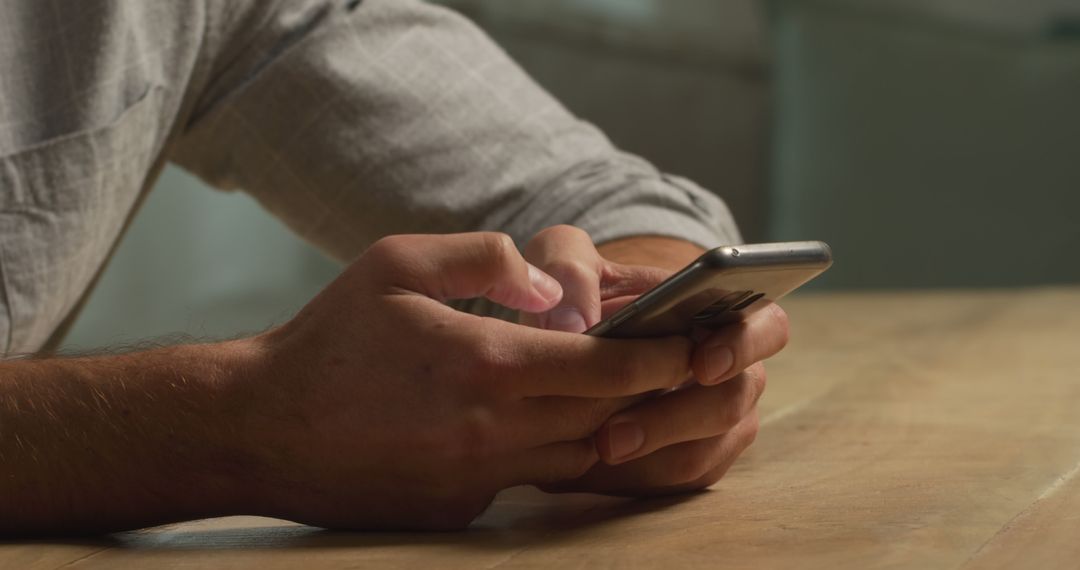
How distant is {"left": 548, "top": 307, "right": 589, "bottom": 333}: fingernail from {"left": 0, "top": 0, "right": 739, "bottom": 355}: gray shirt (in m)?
0.26

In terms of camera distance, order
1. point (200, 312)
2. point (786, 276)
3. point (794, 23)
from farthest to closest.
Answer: point (794, 23) → point (200, 312) → point (786, 276)

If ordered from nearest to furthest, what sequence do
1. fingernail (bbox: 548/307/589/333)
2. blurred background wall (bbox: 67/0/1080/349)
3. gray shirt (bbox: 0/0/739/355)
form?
fingernail (bbox: 548/307/589/333) < gray shirt (bbox: 0/0/739/355) < blurred background wall (bbox: 67/0/1080/349)

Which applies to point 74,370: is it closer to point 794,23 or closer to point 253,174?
→ point 253,174

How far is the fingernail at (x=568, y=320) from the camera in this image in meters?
0.53

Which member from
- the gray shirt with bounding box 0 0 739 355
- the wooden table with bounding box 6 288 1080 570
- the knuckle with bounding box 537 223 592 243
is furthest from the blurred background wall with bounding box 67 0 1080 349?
the knuckle with bounding box 537 223 592 243

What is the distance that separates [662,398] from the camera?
0.50m

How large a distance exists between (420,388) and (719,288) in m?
0.11

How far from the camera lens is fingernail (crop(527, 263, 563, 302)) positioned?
19.7 inches

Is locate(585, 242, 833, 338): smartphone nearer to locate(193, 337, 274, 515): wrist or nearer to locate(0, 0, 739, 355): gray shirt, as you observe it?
locate(193, 337, 274, 515): wrist

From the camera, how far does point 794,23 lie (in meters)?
2.49

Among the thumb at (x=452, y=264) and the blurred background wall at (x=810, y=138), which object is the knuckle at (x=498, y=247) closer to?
the thumb at (x=452, y=264)

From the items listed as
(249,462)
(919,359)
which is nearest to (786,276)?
(249,462)

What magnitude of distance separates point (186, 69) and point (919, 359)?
0.60 meters

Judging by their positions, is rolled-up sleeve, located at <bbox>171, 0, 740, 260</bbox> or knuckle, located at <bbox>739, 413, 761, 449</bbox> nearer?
knuckle, located at <bbox>739, 413, 761, 449</bbox>
